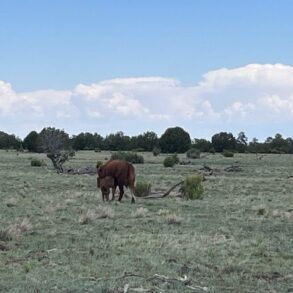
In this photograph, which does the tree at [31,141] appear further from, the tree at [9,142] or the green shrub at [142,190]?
the green shrub at [142,190]

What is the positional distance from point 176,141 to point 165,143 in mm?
2019

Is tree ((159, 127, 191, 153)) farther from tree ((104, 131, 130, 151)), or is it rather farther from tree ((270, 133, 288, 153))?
tree ((270, 133, 288, 153))

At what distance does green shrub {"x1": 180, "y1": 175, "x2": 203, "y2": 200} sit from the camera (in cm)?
2620

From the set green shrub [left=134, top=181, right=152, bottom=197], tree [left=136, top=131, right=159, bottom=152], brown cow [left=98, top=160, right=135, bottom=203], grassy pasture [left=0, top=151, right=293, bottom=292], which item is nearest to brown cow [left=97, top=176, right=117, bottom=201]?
brown cow [left=98, top=160, right=135, bottom=203]

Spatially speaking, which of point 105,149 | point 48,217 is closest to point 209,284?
point 48,217

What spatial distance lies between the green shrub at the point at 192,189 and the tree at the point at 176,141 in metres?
79.6

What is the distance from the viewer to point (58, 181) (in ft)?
118

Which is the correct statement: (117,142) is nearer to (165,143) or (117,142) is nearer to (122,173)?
(165,143)

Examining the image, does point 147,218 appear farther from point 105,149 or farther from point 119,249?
point 105,149

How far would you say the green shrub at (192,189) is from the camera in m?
26.2

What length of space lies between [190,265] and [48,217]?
7.86 metres

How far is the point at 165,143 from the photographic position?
10806cm

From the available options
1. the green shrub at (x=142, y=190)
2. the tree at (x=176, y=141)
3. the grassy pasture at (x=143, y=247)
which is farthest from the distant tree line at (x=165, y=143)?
the grassy pasture at (x=143, y=247)

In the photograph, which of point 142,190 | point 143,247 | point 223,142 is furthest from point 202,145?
point 143,247
